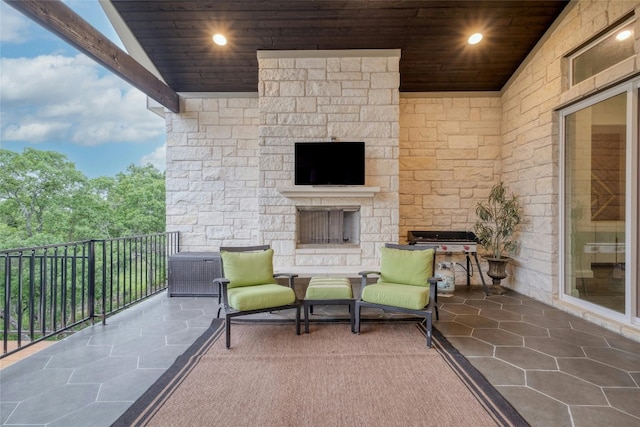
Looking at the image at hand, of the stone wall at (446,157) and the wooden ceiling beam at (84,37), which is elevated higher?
the wooden ceiling beam at (84,37)

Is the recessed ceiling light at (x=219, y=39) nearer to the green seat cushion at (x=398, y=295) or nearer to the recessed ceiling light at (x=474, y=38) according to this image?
the recessed ceiling light at (x=474, y=38)

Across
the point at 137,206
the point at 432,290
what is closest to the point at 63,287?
the point at 432,290

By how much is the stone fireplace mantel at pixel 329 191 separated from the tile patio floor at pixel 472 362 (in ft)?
5.07

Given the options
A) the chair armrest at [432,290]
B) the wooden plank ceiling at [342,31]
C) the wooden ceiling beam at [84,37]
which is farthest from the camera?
the wooden plank ceiling at [342,31]

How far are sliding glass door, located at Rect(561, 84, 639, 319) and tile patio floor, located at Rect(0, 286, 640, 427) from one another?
17.9 inches

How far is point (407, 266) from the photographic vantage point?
317cm

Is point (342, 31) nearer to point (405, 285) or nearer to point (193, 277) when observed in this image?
point (405, 285)

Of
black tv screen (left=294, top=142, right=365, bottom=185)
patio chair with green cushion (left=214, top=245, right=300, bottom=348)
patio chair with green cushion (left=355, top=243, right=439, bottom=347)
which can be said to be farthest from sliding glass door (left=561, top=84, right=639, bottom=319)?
patio chair with green cushion (left=214, top=245, right=300, bottom=348)

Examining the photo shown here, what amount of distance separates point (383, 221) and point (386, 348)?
6.20 feet

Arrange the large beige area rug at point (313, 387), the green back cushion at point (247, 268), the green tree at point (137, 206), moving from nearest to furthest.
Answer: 1. the large beige area rug at point (313, 387)
2. the green back cushion at point (247, 268)
3. the green tree at point (137, 206)

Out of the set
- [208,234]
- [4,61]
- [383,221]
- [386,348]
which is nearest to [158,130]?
[4,61]

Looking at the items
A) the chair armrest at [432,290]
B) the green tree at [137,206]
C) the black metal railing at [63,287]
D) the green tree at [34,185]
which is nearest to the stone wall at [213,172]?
the black metal railing at [63,287]

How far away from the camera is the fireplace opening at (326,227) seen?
14.2 ft

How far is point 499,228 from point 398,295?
8.17 ft
